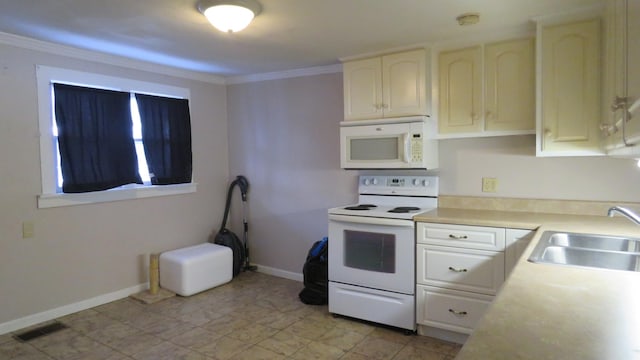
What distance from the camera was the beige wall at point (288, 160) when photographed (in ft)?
13.3

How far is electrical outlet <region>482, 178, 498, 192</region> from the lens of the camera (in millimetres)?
3199

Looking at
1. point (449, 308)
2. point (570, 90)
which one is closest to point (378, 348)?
point (449, 308)

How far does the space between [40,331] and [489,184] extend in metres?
3.65

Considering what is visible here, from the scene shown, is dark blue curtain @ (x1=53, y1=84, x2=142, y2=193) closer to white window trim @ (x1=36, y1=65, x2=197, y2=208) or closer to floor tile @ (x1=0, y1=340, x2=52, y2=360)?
white window trim @ (x1=36, y1=65, x2=197, y2=208)

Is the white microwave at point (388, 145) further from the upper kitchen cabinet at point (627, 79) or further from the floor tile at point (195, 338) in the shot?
the floor tile at point (195, 338)

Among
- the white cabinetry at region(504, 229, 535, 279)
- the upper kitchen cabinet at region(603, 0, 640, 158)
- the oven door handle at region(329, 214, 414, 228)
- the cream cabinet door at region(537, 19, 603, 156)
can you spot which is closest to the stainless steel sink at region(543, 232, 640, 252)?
the white cabinetry at region(504, 229, 535, 279)

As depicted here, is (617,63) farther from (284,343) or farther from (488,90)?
(284,343)

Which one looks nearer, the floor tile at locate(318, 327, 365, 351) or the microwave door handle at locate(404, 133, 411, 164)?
the floor tile at locate(318, 327, 365, 351)

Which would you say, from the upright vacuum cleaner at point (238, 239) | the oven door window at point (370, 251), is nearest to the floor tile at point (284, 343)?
the oven door window at point (370, 251)

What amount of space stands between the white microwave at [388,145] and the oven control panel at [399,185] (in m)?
0.17

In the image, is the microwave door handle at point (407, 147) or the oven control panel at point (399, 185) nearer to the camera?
the microwave door handle at point (407, 147)

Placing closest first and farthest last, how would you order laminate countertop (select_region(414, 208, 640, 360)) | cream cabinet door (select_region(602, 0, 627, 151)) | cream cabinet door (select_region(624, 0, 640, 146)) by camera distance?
laminate countertop (select_region(414, 208, 640, 360))
cream cabinet door (select_region(624, 0, 640, 146))
cream cabinet door (select_region(602, 0, 627, 151))

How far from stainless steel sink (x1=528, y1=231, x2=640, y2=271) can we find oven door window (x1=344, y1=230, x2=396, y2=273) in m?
1.10

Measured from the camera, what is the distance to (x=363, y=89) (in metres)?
3.46
